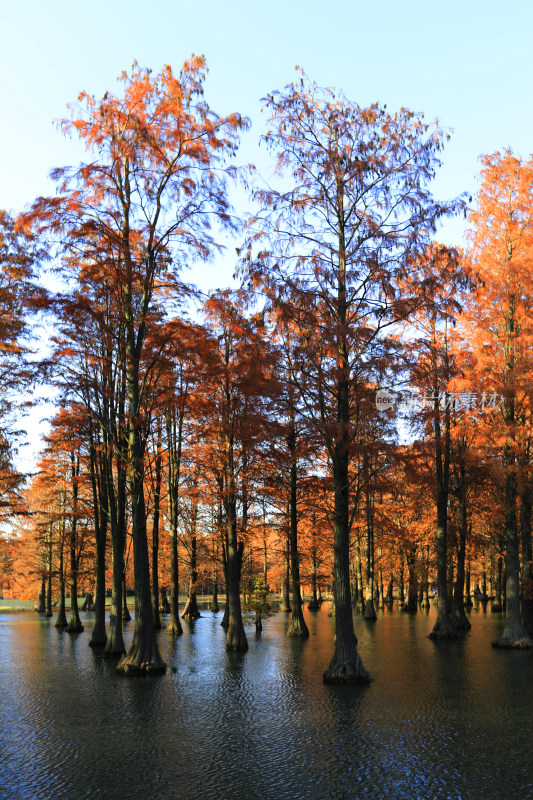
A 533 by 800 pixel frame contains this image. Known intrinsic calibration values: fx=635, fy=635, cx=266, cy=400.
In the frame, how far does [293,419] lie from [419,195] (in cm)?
1461

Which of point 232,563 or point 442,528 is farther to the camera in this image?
point 442,528

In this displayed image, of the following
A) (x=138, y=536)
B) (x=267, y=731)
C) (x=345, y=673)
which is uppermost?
(x=138, y=536)

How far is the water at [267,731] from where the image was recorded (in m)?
8.18

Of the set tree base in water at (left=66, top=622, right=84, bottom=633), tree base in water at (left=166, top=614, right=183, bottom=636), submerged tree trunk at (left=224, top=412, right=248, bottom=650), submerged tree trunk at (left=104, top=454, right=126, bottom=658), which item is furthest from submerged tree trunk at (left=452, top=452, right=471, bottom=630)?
tree base in water at (left=66, top=622, right=84, bottom=633)

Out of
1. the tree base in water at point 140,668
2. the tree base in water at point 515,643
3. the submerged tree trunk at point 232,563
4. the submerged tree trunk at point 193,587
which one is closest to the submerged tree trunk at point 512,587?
the tree base in water at point 515,643

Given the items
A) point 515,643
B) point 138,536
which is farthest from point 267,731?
point 515,643

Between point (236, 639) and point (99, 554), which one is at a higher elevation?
point (99, 554)

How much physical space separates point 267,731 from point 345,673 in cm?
545

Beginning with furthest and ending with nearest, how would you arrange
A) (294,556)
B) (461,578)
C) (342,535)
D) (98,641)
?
(461,578) < (294,556) < (98,641) < (342,535)

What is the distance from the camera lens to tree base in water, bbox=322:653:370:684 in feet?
52.5

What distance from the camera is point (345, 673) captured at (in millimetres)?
16031

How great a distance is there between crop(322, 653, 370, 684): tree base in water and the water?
1.57ft

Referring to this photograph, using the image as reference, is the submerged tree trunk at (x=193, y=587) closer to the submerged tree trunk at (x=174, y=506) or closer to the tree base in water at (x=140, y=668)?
the submerged tree trunk at (x=174, y=506)

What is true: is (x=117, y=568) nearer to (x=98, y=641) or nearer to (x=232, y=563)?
(x=232, y=563)
